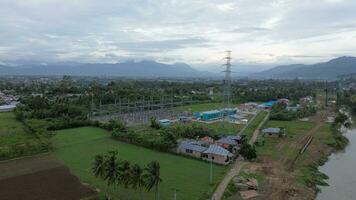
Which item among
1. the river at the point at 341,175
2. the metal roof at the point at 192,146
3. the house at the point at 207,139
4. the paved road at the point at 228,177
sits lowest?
the river at the point at 341,175

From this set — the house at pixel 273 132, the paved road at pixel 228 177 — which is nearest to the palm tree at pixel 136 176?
the paved road at pixel 228 177

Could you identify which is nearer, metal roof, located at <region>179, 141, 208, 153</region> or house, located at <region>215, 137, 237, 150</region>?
metal roof, located at <region>179, 141, 208, 153</region>

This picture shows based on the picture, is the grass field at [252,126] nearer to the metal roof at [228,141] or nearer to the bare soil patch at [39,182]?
the metal roof at [228,141]

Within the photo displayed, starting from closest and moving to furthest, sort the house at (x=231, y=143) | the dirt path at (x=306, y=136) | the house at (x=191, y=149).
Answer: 1. the dirt path at (x=306, y=136)
2. the house at (x=191, y=149)
3. the house at (x=231, y=143)

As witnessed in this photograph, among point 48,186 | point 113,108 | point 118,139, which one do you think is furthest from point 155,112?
point 48,186

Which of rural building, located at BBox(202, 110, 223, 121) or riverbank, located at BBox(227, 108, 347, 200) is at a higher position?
rural building, located at BBox(202, 110, 223, 121)

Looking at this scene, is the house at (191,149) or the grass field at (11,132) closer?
the house at (191,149)

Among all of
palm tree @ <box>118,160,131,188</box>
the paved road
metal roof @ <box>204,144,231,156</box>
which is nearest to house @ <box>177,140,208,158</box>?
metal roof @ <box>204,144,231,156</box>

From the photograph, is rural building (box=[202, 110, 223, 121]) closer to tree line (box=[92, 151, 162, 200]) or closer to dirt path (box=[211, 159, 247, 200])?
dirt path (box=[211, 159, 247, 200])
